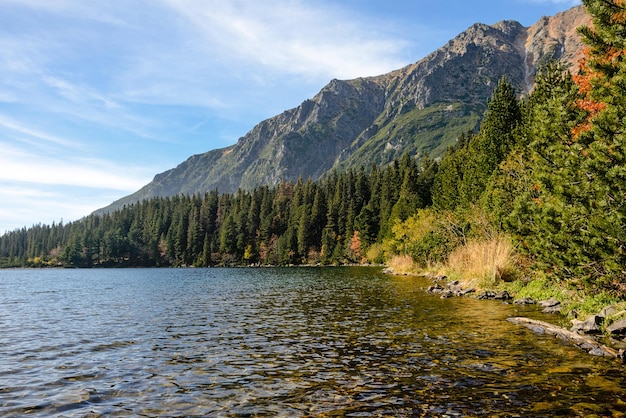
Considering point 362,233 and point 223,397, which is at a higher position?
point 362,233

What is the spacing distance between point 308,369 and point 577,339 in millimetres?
9484

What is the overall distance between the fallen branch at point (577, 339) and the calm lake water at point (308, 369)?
486 mm

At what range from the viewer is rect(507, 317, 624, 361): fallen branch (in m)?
13.1

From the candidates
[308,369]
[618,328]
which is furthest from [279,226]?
[308,369]

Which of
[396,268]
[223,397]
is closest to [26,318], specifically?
[223,397]

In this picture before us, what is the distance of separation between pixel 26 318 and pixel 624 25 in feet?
115

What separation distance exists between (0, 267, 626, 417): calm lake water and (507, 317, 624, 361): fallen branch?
1.59ft

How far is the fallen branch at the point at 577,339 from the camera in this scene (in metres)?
13.1

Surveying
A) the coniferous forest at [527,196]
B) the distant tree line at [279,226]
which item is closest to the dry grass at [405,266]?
the coniferous forest at [527,196]

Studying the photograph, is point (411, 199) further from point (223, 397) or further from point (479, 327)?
point (223, 397)

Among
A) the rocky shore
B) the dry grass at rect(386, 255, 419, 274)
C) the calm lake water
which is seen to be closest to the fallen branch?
the rocky shore

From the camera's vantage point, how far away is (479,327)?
19.0 metres

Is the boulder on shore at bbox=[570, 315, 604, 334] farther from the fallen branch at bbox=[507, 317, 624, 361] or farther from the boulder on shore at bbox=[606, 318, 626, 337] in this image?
the fallen branch at bbox=[507, 317, 624, 361]

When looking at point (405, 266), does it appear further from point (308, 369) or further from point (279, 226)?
point (279, 226)
